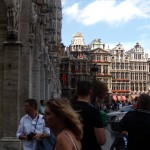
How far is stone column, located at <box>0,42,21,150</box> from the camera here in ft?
44.3

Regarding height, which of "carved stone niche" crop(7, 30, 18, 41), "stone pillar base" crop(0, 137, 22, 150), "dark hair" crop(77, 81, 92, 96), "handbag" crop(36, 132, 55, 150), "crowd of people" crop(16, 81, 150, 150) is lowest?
"stone pillar base" crop(0, 137, 22, 150)

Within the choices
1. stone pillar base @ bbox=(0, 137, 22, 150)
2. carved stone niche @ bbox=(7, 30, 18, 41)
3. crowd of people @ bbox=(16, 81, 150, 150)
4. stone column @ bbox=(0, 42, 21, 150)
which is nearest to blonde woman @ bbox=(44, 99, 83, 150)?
crowd of people @ bbox=(16, 81, 150, 150)

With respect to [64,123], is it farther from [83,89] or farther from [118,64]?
[118,64]

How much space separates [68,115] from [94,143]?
6.66ft

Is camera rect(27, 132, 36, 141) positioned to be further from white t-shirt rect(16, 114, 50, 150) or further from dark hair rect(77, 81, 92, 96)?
dark hair rect(77, 81, 92, 96)

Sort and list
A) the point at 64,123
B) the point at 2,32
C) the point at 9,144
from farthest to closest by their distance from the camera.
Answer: the point at 2,32 < the point at 9,144 < the point at 64,123

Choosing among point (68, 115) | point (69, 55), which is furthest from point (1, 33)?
point (69, 55)

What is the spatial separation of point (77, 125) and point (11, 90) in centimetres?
1021

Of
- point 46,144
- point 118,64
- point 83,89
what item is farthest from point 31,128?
point 118,64

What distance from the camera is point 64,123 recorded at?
3652 mm

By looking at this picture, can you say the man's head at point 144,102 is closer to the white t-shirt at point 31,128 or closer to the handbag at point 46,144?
the handbag at point 46,144

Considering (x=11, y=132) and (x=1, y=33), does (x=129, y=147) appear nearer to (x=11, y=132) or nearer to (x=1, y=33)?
(x=11, y=132)

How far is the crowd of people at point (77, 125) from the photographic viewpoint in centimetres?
364

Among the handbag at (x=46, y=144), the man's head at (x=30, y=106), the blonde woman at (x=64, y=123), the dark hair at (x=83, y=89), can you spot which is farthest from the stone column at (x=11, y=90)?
the blonde woman at (x=64, y=123)
